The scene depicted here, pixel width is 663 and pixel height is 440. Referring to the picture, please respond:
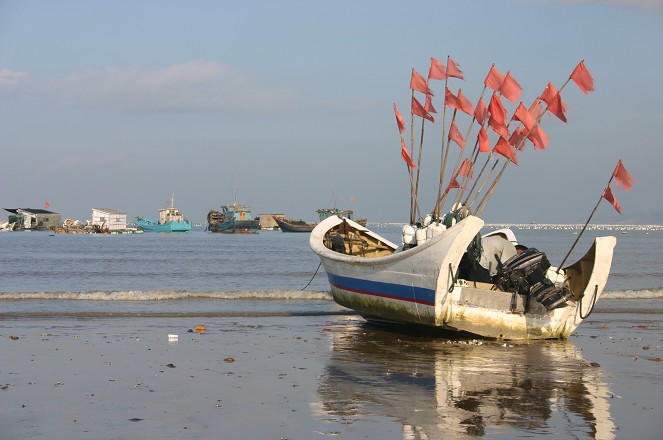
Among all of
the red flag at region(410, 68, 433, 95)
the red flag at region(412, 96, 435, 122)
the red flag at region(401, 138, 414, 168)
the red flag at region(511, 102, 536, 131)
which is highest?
the red flag at region(410, 68, 433, 95)

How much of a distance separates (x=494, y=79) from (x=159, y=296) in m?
11.3

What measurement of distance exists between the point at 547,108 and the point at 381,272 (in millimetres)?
4477

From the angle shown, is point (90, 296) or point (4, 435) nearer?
point (4, 435)

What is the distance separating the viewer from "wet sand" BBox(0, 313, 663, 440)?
8.27 metres

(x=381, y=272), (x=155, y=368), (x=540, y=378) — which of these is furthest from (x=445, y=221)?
(x=155, y=368)

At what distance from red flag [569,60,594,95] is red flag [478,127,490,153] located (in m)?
1.86

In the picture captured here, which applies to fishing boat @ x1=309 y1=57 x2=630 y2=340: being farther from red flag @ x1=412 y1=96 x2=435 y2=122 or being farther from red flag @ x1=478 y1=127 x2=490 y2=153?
red flag @ x1=412 y1=96 x2=435 y2=122

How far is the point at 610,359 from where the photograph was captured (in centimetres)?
1266

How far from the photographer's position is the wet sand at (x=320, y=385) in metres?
8.27

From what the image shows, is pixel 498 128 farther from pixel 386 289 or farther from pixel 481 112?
pixel 386 289

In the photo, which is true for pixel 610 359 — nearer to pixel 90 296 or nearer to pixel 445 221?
pixel 445 221

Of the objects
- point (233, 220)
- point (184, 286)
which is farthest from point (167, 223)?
point (184, 286)

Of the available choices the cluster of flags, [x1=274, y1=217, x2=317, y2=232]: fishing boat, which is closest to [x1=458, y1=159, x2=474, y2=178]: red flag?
the cluster of flags

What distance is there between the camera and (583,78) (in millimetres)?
15883
